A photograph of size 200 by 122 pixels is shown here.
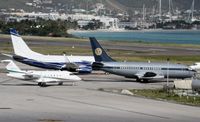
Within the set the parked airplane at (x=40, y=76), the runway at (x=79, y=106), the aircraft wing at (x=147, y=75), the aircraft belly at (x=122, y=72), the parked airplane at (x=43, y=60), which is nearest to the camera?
the runway at (x=79, y=106)

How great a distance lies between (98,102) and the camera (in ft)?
204

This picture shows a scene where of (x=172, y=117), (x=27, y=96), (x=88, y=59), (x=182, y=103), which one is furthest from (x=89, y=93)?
(x=88, y=59)

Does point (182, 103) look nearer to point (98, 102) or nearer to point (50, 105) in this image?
point (98, 102)

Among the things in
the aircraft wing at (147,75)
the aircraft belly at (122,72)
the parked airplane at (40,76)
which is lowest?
the aircraft wing at (147,75)

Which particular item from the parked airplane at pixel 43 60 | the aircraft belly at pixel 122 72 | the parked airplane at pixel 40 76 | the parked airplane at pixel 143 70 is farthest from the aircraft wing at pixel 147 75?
the parked airplane at pixel 40 76

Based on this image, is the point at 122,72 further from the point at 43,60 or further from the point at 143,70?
the point at 43,60

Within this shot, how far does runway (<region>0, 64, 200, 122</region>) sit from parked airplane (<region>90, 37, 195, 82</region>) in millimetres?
7991

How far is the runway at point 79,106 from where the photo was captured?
5097 centimetres

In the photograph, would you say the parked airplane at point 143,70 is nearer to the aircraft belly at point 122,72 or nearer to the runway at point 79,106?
the aircraft belly at point 122,72

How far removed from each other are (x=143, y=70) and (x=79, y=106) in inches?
1264

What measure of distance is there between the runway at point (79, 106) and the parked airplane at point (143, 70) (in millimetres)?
7991

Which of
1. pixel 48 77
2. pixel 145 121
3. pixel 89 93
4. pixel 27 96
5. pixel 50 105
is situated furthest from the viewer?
pixel 48 77

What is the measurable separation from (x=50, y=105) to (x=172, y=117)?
487 inches

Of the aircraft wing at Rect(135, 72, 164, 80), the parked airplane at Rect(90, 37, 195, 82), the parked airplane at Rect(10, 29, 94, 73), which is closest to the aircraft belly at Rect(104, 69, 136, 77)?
the parked airplane at Rect(90, 37, 195, 82)
